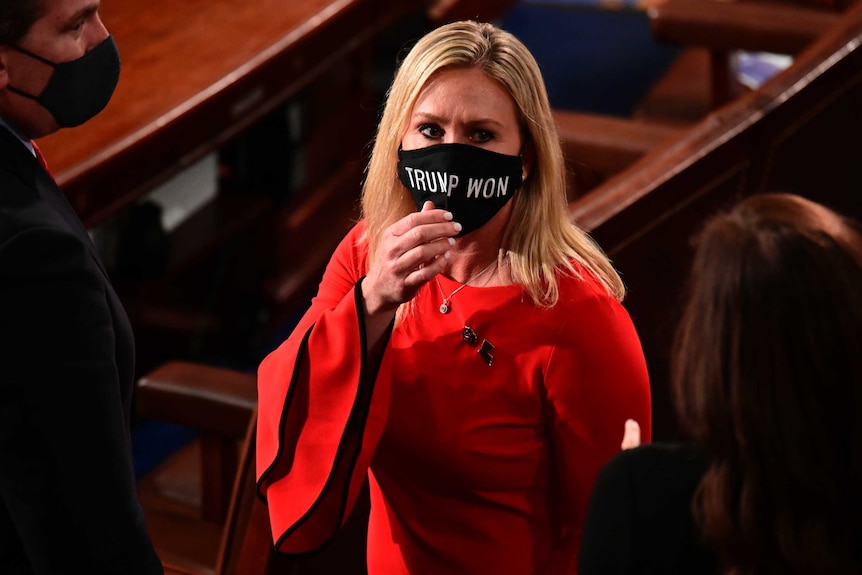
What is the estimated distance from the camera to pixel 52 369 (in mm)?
1235

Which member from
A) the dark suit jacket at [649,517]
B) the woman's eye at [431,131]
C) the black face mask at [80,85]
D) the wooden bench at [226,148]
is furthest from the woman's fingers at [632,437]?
the wooden bench at [226,148]

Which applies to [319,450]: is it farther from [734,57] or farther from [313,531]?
[734,57]

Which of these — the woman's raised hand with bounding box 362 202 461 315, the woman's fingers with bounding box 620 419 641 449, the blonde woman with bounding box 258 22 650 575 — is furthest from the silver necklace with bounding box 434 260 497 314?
the woman's fingers with bounding box 620 419 641 449

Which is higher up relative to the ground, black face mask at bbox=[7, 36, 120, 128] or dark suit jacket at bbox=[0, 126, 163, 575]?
black face mask at bbox=[7, 36, 120, 128]

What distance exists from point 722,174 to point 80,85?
134cm

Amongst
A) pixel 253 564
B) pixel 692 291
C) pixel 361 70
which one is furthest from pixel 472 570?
pixel 361 70

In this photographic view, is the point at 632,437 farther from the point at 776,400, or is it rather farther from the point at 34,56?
the point at 34,56

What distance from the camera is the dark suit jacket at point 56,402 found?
122 cm

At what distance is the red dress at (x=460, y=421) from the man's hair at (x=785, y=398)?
0.44 metres

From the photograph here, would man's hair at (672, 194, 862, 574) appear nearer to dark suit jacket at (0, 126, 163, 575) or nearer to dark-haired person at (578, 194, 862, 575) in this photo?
dark-haired person at (578, 194, 862, 575)

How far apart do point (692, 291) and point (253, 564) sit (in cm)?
108

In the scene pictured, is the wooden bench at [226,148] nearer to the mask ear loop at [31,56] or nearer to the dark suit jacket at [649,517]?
the mask ear loop at [31,56]

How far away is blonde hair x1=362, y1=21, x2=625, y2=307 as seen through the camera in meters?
1.53

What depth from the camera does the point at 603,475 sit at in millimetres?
1120
